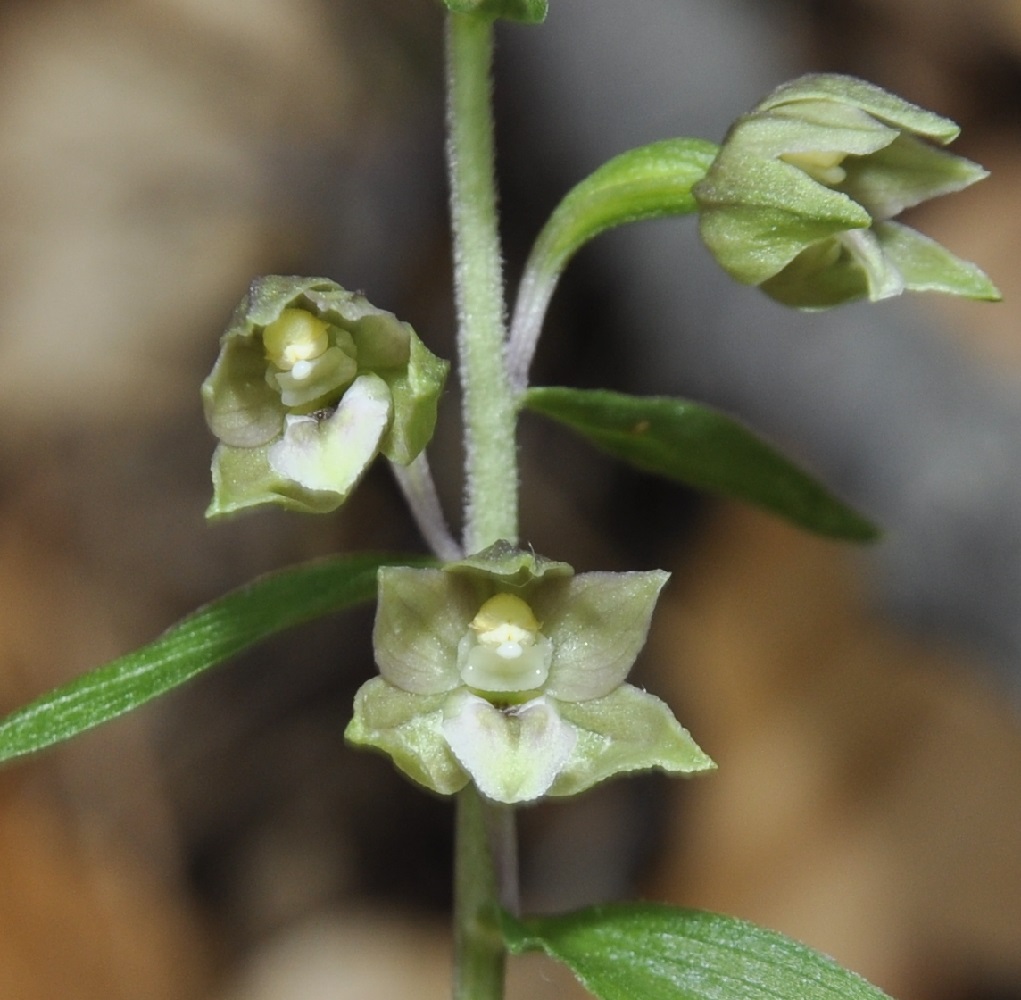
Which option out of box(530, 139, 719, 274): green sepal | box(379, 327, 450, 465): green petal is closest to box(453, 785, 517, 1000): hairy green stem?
box(379, 327, 450, 465): green petal

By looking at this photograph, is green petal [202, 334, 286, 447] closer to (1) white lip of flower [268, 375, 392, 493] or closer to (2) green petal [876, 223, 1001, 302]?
(1) white lip of flower [268, 375, 392, 493]

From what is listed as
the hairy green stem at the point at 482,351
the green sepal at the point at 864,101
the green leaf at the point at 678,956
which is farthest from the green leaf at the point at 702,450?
the green leaf at the point at 678,956

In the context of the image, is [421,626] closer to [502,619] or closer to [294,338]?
[502,619]

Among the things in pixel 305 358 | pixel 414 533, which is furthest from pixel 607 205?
pixel 414 533

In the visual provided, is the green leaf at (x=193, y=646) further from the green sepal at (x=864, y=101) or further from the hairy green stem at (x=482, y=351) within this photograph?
the green sepal at (x=864, y=101)

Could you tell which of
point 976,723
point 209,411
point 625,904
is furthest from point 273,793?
point 209,411

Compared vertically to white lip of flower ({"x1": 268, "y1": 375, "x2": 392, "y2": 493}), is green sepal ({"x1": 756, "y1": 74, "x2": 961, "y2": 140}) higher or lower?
higher

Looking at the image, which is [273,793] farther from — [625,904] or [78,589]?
[625,904]
